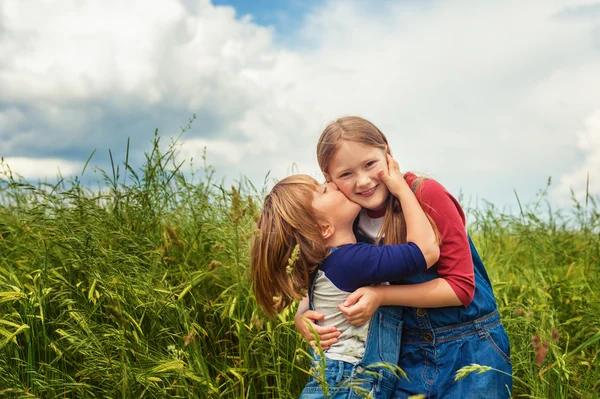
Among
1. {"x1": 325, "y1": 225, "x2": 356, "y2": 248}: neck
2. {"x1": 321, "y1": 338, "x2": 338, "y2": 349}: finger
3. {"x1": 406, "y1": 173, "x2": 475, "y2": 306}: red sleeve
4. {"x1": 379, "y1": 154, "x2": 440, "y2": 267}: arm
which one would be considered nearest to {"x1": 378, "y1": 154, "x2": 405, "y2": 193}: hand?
{"x1": 379, "y1": 154, "x2": 440, "y2": 267}: arm

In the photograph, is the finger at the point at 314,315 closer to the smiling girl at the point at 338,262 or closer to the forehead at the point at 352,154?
the smiling girl at the point at 338,262

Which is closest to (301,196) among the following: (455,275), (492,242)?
(455,275)

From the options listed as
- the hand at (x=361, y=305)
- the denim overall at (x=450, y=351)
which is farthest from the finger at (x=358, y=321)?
the denim overall at (x=450, y=351)

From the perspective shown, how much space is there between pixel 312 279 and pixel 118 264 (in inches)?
42.3

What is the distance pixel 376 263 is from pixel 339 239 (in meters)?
0.21

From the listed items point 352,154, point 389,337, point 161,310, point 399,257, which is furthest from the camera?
point 161,310

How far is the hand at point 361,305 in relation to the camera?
192 centimetres

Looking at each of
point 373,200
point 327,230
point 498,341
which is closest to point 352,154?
point 373,200

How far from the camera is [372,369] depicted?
1.95 meters

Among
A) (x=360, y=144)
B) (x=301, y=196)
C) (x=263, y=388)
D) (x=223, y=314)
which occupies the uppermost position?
(x=360, y=144)

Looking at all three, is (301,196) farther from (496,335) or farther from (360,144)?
(496,335)

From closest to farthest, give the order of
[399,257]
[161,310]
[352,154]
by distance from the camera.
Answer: [399,257] < [352,154] < [161,310]

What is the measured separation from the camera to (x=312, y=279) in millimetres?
2160

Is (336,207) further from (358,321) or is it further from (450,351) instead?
(450,351)
